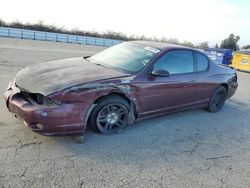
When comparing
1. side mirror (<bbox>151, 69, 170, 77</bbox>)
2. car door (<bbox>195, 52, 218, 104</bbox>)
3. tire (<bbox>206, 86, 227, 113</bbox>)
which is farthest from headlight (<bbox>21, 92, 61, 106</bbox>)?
tire (<bbox>206, 86, 227, 113</bbox>)

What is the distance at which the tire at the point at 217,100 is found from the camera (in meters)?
5.98

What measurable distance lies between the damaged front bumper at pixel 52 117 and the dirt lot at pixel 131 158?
0.25 meters

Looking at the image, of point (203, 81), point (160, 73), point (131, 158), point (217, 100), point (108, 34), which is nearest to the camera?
point (131, 158)

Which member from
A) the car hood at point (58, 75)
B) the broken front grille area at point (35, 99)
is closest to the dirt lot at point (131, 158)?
the broken front grille area at point (35, 99)

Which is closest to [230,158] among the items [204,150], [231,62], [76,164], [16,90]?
[204,150]

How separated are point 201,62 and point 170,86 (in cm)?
127

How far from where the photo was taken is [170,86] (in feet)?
15.5

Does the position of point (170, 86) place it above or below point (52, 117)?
above

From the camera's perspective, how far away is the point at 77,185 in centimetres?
287

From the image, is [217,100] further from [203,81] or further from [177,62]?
[177,62]

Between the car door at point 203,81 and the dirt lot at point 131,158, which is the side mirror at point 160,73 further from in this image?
the car door at point 203,81

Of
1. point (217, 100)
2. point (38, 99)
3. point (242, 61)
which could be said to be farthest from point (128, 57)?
point (242, 61)

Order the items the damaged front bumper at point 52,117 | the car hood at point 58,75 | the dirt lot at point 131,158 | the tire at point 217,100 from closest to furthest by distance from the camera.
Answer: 1. the dirt lot at point 131,158
2. the damaged front bumper at point 52,117
3. the car hood at point 58,75
4. the tire at point 217,100

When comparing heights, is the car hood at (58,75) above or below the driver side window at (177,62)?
below
